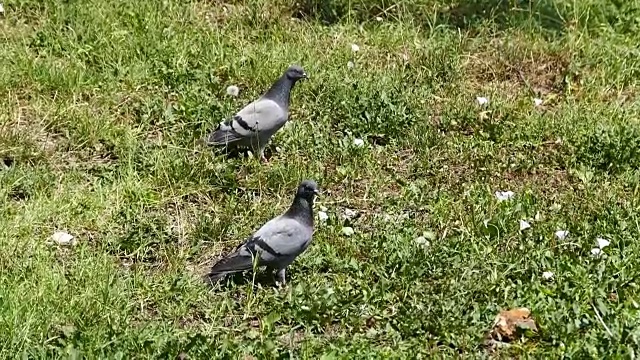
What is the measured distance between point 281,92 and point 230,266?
1763 millimetres

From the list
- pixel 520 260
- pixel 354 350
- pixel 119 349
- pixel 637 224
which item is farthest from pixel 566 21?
pixel 119 349

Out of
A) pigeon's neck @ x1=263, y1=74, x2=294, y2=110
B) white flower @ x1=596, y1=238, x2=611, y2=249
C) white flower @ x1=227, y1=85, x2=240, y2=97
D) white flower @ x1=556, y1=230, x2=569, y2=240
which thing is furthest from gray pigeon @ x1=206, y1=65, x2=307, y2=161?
white flower @ x1=596, y1=238, x2=611, y2=249

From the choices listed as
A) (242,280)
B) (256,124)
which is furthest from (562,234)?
(256,124)

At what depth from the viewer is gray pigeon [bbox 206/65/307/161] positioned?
→ 5.55 meters

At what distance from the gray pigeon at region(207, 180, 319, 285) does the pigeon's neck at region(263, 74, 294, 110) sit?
1.35 m

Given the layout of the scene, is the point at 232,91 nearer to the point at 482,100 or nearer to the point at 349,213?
the point at 349,213

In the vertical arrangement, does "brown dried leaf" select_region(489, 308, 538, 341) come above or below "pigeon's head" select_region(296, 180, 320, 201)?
below

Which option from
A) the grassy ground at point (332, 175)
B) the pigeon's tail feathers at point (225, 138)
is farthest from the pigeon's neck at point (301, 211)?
the pigeon's tail feathers at point (225, 138)

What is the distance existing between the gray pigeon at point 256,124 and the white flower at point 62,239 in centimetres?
119

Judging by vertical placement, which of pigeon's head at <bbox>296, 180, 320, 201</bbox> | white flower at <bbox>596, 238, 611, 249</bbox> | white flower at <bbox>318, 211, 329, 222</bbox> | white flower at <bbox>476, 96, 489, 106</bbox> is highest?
pigeon's head at <bbox>296, 180, 320, 201</bbox>

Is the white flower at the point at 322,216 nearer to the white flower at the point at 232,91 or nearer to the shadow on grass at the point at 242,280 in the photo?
the shadow on grass at the point at 242,280

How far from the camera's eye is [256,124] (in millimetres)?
5551

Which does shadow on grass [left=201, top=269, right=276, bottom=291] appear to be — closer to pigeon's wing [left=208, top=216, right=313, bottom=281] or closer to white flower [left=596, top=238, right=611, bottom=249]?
pigeon's wing [left=208, top=216, right=313, bottom=281]

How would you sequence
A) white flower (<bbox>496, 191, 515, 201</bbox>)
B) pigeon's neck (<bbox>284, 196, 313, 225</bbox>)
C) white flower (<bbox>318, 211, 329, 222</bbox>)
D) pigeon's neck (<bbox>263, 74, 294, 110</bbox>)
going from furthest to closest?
1. pigeon's neck (<bbox>263, 74, 294, 110</bbox>)
2. white flower (<bbox>496, 191, 515, 201</bbox>)
3. white flower (<bbox>318, 211, 329, 222</bbox>)
4. pigeon's neck (<bbox>284, 196, 313, 225</bbox>)
